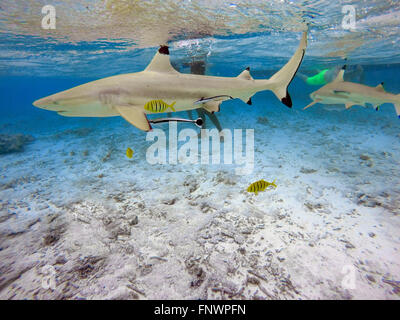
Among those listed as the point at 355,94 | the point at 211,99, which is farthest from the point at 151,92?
the point at 355,94

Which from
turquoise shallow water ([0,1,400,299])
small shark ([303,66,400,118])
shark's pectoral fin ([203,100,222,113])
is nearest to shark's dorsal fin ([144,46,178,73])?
shark's pectoral fin ([203,100,222,113])

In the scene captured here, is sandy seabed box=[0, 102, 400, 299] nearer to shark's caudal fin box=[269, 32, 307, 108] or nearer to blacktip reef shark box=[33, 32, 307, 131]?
blacktip reef shark box=[33, 32, 307, 131]

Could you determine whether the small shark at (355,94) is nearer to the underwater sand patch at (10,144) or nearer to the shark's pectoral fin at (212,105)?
the shark's pectoral fin at (212,105)

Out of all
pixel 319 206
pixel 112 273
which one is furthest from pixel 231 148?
pixel 112 273

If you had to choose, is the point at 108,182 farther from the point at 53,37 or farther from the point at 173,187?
the point at 53,37

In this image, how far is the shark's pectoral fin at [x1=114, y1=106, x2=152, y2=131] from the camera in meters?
2.43

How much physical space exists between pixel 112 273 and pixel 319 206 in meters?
4.57

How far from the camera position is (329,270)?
285cm

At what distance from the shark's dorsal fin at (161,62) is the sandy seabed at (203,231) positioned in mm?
3058
